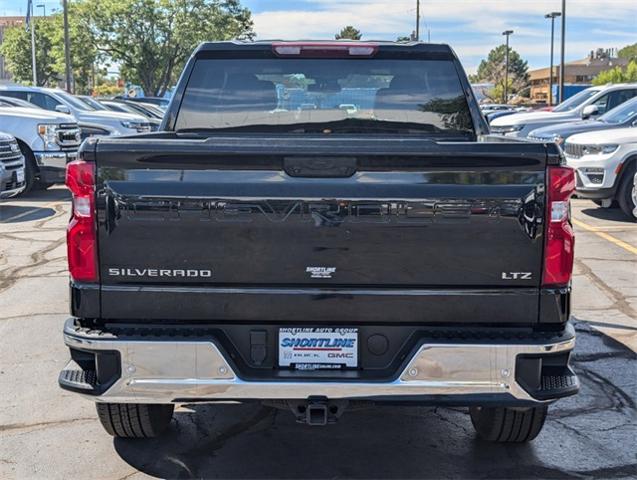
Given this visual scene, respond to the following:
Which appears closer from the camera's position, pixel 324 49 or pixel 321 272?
pixel 321 272

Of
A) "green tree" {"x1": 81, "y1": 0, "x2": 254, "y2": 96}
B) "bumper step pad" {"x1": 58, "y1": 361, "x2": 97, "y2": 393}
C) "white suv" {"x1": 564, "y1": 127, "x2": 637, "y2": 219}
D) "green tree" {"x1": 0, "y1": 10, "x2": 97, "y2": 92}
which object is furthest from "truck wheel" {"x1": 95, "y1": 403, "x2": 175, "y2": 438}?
"green tree" {"x1": 0, "y1": 10, "x2": 97, "y2": 92}

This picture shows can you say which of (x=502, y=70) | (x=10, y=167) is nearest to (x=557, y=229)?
(x=10, y=167)

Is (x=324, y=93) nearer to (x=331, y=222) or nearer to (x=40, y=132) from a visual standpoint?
(x=331, y=222)

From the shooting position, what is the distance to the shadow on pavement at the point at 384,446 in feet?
12.9

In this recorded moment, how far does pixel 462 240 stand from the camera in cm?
325

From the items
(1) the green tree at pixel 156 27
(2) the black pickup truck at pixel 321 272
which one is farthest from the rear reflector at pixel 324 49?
(1) the green tree at pixel 156 27

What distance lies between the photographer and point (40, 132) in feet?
46.6

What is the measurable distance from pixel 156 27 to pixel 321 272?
50.2 meters

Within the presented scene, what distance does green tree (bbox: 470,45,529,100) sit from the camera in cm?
11638

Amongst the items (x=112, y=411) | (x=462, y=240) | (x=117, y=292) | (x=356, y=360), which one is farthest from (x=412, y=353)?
(x=112, y=411)

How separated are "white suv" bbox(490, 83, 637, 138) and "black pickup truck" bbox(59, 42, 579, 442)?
44.9 feet

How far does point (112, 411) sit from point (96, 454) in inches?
11.4

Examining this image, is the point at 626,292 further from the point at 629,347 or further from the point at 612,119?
the point at 612,119

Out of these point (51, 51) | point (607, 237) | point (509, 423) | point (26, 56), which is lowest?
point (509, 423)
